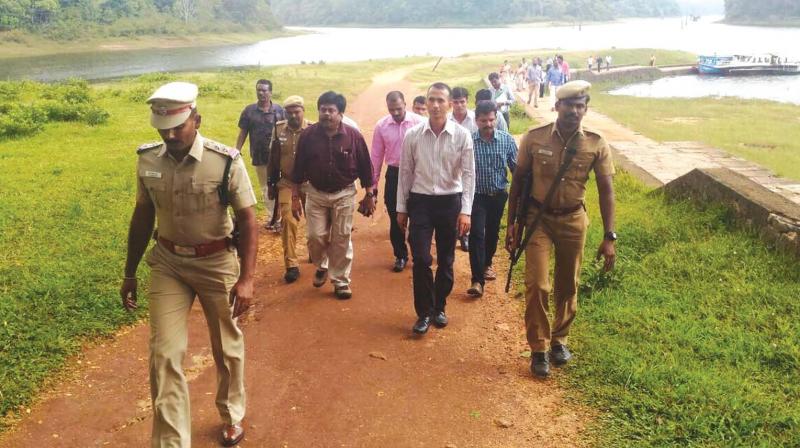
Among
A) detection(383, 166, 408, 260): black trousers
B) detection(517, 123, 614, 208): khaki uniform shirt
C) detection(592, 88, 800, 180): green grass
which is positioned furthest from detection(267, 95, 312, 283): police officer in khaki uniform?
detection(592, 88, 800, 180): green grass

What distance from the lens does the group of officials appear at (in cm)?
309

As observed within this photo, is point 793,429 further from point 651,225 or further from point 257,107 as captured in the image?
point 257,107

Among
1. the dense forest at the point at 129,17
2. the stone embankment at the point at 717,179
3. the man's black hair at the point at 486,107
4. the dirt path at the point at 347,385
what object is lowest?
the dirt path at the point at 347,385

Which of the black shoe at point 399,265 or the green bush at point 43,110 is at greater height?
the green bush at point 43,110

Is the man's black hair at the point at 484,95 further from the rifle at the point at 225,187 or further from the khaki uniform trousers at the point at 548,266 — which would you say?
the rifle at the point at 225,187

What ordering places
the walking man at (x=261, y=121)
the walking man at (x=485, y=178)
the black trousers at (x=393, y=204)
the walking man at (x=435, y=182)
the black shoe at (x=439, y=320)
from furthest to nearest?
the walking man at (x=261, y=121), the black trousers at (x=393, y=204), the walking man at (x=485, y=178), the black shoe at (x=439, y=320), the walking man at (x=435, y=182)

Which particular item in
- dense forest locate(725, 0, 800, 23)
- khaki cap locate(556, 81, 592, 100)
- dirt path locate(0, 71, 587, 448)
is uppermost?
dense forest locate(725, 0, 800, 23)

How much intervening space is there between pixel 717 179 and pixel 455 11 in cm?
11265

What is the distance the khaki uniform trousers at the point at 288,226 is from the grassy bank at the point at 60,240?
1.37m

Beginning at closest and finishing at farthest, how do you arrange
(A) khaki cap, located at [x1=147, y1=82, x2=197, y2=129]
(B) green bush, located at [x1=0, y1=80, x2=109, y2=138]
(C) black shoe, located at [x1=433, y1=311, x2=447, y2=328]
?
(A) khaki cap, located at [x1=147, y1=82, x2=197, y2=129]
(C) black shoe, located at [x1=433, y1=311, x2=447, y2=328]
(B) green bush, located at [x1=0, y1=80, x2=109, y2=138]

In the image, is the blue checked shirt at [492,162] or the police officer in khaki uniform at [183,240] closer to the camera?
the police officer in khaki uniform at [183,240]

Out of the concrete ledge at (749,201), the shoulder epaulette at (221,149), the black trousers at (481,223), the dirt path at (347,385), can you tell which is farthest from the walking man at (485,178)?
the shoulder epaulette at (221,149)

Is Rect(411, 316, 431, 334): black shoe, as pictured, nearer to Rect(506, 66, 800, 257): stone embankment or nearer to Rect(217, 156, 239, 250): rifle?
Rect(217, 156, 239, 250): rifle

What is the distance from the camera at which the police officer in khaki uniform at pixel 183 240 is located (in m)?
3.02
